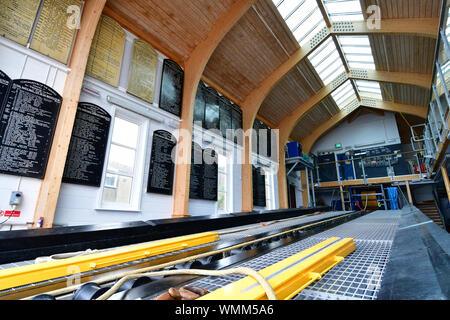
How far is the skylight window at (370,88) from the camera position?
1029 cm

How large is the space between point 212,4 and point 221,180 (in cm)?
472

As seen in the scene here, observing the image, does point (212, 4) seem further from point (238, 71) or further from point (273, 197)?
point (273, 197)

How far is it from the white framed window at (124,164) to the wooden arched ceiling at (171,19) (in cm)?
206

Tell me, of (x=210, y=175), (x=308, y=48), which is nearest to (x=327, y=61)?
(x=308, y=48)

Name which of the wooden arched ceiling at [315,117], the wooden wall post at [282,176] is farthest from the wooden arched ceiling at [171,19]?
the wooden arched ceiling at [315,117]

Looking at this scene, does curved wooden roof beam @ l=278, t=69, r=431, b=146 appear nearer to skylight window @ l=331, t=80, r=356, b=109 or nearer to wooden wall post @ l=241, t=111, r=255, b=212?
skylight window @ l=331, t=80, r=356, b=109

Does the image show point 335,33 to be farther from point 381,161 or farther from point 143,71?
point 381,161

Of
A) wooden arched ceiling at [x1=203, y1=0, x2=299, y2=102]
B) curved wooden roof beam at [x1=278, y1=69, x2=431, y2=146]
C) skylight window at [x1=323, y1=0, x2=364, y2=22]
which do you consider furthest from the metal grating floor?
curved wooden roof beam at [x1=278, y1=69, x2=431, y2=146]

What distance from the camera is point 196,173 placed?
5.50 m

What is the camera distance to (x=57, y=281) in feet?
2.80

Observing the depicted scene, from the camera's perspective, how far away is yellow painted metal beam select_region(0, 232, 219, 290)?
30.9 inches

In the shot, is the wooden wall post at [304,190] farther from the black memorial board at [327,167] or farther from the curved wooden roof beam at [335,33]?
the curved wooden roof beam at [335,33]

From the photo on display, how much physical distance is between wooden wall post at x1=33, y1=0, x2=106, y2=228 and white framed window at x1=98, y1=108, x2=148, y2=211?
78 cm
